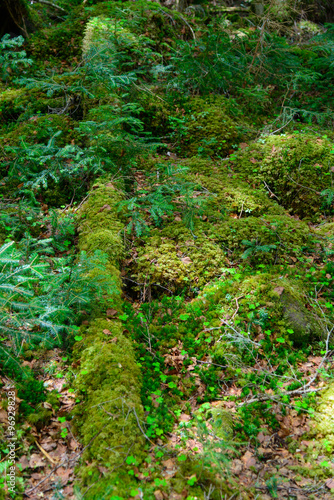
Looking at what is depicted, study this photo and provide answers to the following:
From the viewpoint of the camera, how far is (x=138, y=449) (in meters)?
2.44

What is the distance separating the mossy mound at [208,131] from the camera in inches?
258

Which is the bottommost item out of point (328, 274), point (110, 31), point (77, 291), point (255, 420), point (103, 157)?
point (255, 420)

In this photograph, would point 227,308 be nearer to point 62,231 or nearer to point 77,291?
point 77,291

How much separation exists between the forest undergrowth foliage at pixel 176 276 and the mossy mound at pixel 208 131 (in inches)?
1.7

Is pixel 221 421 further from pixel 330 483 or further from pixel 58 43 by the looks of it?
pixel 58 43

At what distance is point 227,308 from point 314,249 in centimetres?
177

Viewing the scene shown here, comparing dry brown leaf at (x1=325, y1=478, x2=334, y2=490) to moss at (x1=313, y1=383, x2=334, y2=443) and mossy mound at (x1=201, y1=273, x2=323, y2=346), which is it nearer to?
moss at (x1=313, y1=383, x2=334, y2=443)

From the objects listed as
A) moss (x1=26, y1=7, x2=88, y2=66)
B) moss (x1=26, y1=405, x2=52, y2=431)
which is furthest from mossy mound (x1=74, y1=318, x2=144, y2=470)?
moss (x1=26, y1=7, x2=88, y2=66)

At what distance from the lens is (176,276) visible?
4.20m

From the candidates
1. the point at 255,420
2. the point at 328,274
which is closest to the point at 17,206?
the point at 255,420

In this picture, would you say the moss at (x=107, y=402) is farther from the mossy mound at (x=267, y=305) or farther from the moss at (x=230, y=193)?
the moss at (x=230, y=193)

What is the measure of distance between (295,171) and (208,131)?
78.7 inches

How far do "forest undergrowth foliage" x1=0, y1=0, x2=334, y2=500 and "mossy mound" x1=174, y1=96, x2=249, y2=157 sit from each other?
4 centimetres

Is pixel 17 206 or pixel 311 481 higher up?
pixel 17 206
